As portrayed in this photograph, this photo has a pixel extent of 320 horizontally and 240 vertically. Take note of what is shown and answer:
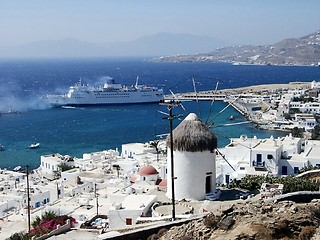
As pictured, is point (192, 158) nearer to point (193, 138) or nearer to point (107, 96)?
point (193, 138)

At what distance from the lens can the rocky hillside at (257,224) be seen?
8578 mm

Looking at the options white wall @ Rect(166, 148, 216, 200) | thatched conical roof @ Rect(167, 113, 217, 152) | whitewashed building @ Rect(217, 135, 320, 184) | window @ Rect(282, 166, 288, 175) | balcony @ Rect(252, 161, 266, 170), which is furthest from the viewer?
window @ Rect(282, 166, 288, 175)

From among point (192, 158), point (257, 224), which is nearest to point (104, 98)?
point (192, 158)

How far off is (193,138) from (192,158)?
0.59 meters

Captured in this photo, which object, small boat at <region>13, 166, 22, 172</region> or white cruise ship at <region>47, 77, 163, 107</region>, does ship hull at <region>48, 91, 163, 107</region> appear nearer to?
white cruise ship at <region>47, 77, 163, 107</region>

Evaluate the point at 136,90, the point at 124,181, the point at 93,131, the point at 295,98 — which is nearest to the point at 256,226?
the point at 124,181

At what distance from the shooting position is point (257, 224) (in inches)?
344

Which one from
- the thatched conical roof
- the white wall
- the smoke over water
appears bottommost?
the smoke over water

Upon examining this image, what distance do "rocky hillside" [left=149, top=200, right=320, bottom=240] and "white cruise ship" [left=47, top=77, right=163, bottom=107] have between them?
8610cm

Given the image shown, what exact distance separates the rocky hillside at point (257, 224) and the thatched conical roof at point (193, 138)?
5.05m

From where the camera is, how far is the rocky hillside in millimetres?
8578

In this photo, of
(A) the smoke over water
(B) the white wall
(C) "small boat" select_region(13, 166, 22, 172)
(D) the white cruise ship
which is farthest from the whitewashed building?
(D) the white cruise ship

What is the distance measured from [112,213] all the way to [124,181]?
12367 mm

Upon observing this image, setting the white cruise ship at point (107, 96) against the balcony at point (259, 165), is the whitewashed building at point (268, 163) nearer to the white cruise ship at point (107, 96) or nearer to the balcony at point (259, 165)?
the balcony at point (259, 165)
